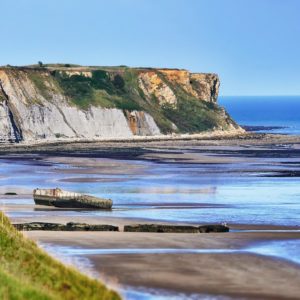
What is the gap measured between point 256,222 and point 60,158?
51.7m

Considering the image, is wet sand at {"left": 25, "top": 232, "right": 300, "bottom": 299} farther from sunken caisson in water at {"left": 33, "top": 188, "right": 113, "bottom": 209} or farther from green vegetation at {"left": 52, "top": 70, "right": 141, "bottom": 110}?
green vegetation at {"left": 52, "top": 70, "right": 141, "bottom": 110}

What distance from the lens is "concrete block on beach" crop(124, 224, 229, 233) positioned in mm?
46938

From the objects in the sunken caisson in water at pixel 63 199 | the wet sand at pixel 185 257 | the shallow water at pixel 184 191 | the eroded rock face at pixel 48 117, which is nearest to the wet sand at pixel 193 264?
the wet sand at pixel 185 257

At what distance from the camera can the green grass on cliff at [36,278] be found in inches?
897

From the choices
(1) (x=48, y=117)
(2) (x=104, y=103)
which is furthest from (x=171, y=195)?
(2) (x=104, y=103)

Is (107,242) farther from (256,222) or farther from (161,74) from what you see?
(161,74)

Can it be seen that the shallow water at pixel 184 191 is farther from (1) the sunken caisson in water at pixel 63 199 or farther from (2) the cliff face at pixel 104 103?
(2) the cliff face at pixel 104 103

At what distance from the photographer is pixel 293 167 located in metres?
89.8

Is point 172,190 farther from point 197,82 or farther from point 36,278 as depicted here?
point 197,82

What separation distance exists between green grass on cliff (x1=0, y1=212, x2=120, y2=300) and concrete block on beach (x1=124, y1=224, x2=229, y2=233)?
19.4 metres

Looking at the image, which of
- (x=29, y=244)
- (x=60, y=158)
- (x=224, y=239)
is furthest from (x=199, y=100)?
(x=29, y=244)

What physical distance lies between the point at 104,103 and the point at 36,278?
405 ft

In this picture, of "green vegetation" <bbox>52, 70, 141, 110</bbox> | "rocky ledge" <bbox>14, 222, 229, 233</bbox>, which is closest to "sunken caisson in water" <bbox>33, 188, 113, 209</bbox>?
"rocky ledge" <bbox>14, 222, 229, 233</bbox>

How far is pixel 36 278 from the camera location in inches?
977
